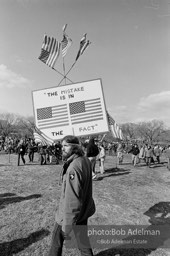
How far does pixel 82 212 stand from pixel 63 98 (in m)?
2.14

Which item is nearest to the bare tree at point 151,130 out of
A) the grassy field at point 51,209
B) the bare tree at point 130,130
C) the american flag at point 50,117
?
the bare tree at point 130,130

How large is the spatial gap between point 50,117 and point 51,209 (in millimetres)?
2773

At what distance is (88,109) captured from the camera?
10.9 feet

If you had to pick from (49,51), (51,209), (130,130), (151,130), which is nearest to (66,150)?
(51,209)

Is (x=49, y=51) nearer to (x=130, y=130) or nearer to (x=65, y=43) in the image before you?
(x=65, y=43)

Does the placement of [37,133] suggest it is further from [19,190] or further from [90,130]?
Result: [19,190]

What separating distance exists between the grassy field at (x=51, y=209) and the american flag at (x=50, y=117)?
2255mm

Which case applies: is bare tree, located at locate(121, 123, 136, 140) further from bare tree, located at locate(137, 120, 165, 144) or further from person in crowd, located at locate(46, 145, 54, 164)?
person in crowd, located at locate(46, 145, 54, 164)

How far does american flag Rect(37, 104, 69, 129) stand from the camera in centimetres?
326

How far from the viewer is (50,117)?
3256mm

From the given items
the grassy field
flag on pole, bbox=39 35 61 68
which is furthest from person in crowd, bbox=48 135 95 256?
flag on pole, bbox=39 35 61 68

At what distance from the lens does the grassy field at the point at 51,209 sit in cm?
296

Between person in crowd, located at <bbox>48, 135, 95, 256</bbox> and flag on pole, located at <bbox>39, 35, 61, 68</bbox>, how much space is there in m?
4.37

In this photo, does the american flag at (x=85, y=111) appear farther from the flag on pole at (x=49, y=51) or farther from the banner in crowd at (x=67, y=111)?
the flag on pole at (x=49, y=51)
